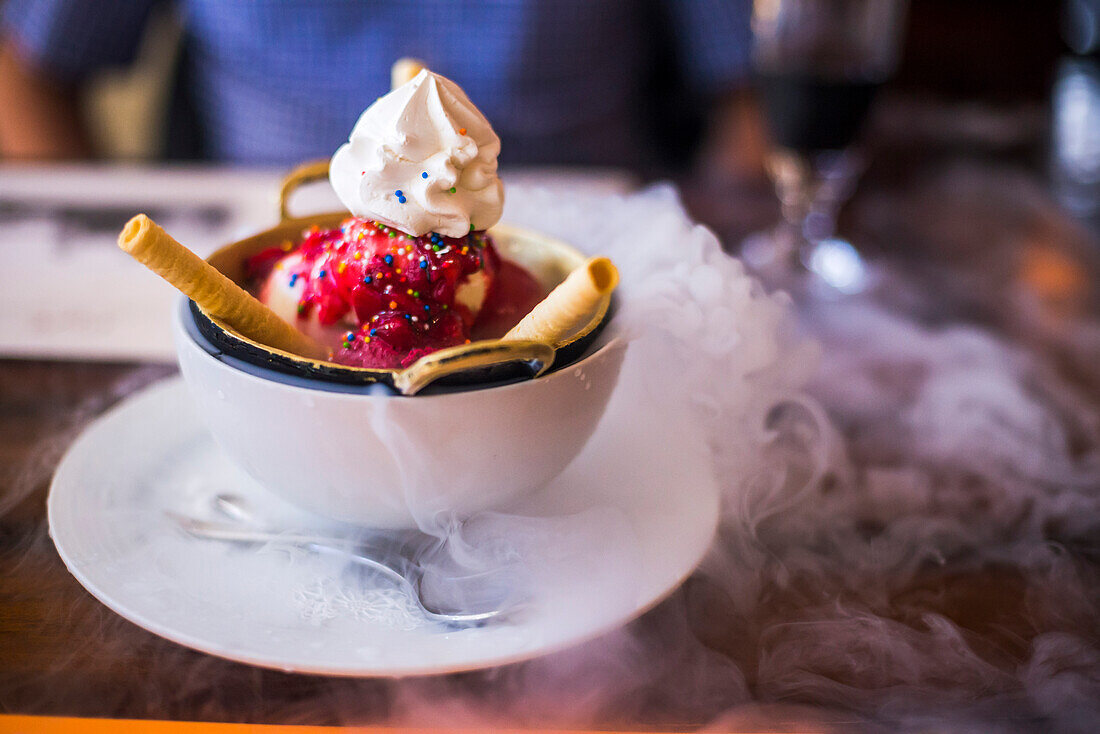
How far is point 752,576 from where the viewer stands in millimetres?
518

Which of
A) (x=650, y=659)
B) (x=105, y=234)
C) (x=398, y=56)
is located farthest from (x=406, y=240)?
(x=398, y=56)

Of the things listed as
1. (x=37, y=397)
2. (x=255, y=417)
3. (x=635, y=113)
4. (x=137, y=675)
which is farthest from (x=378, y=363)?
(x=635, y=113)

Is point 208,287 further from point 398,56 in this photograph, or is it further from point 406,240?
point 398,56

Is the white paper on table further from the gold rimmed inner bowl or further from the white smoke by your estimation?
the white smoke

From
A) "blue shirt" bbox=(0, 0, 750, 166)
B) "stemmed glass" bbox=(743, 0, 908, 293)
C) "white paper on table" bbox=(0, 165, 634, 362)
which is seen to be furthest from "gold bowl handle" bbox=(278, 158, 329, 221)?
"blue shirt" bbox=(0, 0, 750, 166)

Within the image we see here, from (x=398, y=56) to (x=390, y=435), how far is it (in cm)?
108

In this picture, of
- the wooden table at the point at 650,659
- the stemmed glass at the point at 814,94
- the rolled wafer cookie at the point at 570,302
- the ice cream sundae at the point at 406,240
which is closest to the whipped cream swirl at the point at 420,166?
the ice cream sundae at the point at 406,240

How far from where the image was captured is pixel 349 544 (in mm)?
498

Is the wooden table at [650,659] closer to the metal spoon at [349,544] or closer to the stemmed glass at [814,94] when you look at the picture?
the metal spoon at [349,544]

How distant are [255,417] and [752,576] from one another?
308 millimetres

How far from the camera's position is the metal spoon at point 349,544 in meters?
0.47

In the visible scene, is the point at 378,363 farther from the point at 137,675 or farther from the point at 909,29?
the point at 909,29

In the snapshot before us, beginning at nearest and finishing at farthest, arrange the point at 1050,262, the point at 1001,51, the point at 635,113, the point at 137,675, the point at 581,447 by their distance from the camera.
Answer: the point at 137,675
the point at 581,447
the point at 1050,262
the point at 635,113
the point at 1001,51

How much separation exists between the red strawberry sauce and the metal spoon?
0.11 m
